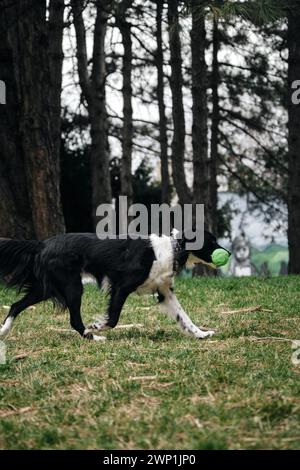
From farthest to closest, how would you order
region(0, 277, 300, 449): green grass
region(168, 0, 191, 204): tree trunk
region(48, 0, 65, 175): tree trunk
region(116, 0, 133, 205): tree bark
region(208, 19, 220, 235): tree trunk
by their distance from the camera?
1. region(208, 19, 220, 235): tree trunk
2. region(116, 0, 133, 205): tree bark
3. region(168, 0, 191, 204): tree trunk
4. region(48, 0, 65, 175): tree trunk
5. region(0, 277, 300, 449): green grass

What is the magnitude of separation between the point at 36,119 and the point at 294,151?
6.40 meters

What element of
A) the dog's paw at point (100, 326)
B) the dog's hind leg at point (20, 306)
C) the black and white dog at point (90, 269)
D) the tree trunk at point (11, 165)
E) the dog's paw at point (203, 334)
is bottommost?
the dog's paw at point (203, 334)

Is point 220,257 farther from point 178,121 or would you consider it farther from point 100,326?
point 178,121

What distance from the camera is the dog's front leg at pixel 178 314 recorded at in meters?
7.38

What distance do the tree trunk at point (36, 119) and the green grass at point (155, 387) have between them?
475 centimetres

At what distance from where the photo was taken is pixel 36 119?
1310 cm

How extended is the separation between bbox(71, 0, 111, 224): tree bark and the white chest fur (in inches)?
446

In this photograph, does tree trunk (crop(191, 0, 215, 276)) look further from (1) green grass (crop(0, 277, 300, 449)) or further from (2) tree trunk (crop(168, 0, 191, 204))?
(1) green grass (crop(0, 277, 300, 449))

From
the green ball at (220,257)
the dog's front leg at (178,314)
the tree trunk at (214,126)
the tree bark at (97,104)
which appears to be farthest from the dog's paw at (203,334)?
the tree trunk at (214,126)

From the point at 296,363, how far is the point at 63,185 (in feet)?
60.2

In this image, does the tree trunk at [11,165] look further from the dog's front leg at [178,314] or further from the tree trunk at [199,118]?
the dog's front leg at [178,314]

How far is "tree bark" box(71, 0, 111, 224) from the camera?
61.9 feet

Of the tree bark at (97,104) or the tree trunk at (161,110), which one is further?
the tree trunk at (161,110)

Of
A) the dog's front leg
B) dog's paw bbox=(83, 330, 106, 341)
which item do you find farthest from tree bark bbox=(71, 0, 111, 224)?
dog's paw bbox=(83, 330, 106, 341)
